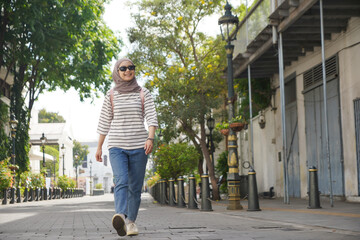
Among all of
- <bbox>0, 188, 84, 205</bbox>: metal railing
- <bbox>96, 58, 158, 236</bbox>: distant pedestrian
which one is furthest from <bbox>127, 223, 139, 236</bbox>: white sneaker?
<bbox>0, 188, 84, 205</bbox>: metal railing

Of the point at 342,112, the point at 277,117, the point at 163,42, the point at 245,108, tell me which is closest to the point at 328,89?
the point at 342,112

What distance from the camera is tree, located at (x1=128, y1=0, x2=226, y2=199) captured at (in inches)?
878

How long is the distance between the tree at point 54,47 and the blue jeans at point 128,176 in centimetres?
1528

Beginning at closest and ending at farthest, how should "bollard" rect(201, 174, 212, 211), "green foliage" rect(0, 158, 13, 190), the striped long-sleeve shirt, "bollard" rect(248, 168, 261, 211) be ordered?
the striped long-sleeve shirt, "bollard" rect(248, 168, 261, 211), "bollard" rect(201, 174, 212, 211), "green foliage" rect(0, 158, 13, 190)

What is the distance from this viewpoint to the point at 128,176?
6328 mm

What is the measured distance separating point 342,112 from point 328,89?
1.26m

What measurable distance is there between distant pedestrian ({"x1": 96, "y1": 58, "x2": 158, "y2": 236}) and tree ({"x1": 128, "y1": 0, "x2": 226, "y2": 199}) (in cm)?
1533

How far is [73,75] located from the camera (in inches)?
1050

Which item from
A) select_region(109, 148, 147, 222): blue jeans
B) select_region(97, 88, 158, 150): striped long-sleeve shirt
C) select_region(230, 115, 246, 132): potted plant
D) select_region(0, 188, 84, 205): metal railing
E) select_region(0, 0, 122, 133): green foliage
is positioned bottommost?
select_region(0, 188, 84, 205): metal railing

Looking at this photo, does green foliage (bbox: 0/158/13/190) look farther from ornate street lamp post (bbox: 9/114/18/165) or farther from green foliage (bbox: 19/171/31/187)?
green foliage (bbox: 19/171/31/187)

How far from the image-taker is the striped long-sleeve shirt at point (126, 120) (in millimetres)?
6281

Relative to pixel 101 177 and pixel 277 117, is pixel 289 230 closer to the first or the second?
pixel 277 117

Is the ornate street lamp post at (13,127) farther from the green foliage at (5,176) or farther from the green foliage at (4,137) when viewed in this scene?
the green foliage at (5,176)

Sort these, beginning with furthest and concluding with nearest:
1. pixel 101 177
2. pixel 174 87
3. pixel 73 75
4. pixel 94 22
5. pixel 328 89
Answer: pixel 101 177, pixel 73 75, pixel 94 22, pixel 174 87, pixel 328 89
